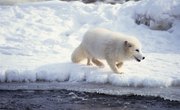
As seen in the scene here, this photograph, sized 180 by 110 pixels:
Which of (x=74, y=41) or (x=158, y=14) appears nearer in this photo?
(x=74, y=41)

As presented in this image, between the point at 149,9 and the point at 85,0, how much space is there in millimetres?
3679

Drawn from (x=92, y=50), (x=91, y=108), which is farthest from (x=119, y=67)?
(x=91, y=108)

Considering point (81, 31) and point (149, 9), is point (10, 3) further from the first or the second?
point (149, 9)

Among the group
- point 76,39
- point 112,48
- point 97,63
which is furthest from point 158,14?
point 112,48

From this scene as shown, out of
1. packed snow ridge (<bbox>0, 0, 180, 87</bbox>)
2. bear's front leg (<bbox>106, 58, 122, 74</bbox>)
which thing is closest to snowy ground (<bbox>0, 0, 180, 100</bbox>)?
packed snow ridge (<bbox>0, 0, 180, 87</bbox>)

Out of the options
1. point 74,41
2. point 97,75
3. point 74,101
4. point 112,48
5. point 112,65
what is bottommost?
point 74,101

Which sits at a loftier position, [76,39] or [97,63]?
[76,39]

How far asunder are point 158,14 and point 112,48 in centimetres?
438

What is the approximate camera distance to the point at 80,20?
582 inches

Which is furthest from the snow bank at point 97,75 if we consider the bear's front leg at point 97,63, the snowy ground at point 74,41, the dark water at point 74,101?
the dark water at point 74,101

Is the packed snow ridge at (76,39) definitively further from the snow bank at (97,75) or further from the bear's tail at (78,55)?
the bear's tail at (78,55)

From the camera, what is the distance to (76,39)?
13359 millimetres

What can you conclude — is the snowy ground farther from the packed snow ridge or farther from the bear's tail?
the bear's tail

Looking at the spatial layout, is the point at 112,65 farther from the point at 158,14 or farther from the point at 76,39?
the point at 158,14
